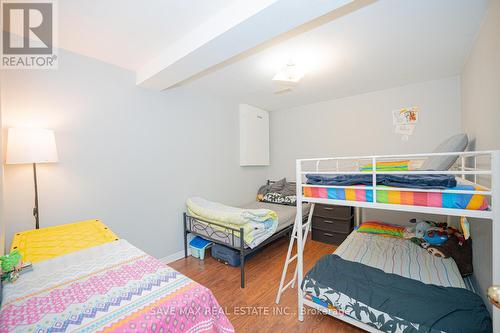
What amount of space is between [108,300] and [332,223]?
325 centimetres

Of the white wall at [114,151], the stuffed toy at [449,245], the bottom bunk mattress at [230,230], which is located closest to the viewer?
the white wall at [114,151]

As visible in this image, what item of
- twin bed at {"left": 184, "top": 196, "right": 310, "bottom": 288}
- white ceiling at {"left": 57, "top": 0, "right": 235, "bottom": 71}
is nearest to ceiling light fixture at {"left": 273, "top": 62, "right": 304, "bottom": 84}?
white ceiling at {"left": 57, "top": 0, "right": 235, "bottom": 71}

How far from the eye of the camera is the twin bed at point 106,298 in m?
0.76

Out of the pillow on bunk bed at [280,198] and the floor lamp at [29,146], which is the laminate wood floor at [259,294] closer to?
the pillow on bunk bed at [280,198]

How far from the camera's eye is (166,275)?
104cm

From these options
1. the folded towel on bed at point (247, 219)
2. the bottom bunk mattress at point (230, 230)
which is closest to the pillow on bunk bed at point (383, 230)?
the bottom bunk mattress at point (230, 230)

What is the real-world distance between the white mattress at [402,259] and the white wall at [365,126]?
1.20 m

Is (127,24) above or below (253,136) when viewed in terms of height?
above

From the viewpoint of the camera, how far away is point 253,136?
13.4 feet

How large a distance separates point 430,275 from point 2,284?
284cm

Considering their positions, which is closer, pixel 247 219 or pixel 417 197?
pixel 417 197

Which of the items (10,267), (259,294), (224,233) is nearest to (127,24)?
(10,267)

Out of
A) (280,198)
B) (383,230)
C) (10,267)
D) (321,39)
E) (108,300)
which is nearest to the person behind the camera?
(108,300)

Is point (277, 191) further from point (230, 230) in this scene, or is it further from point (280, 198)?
point (230, 230)
